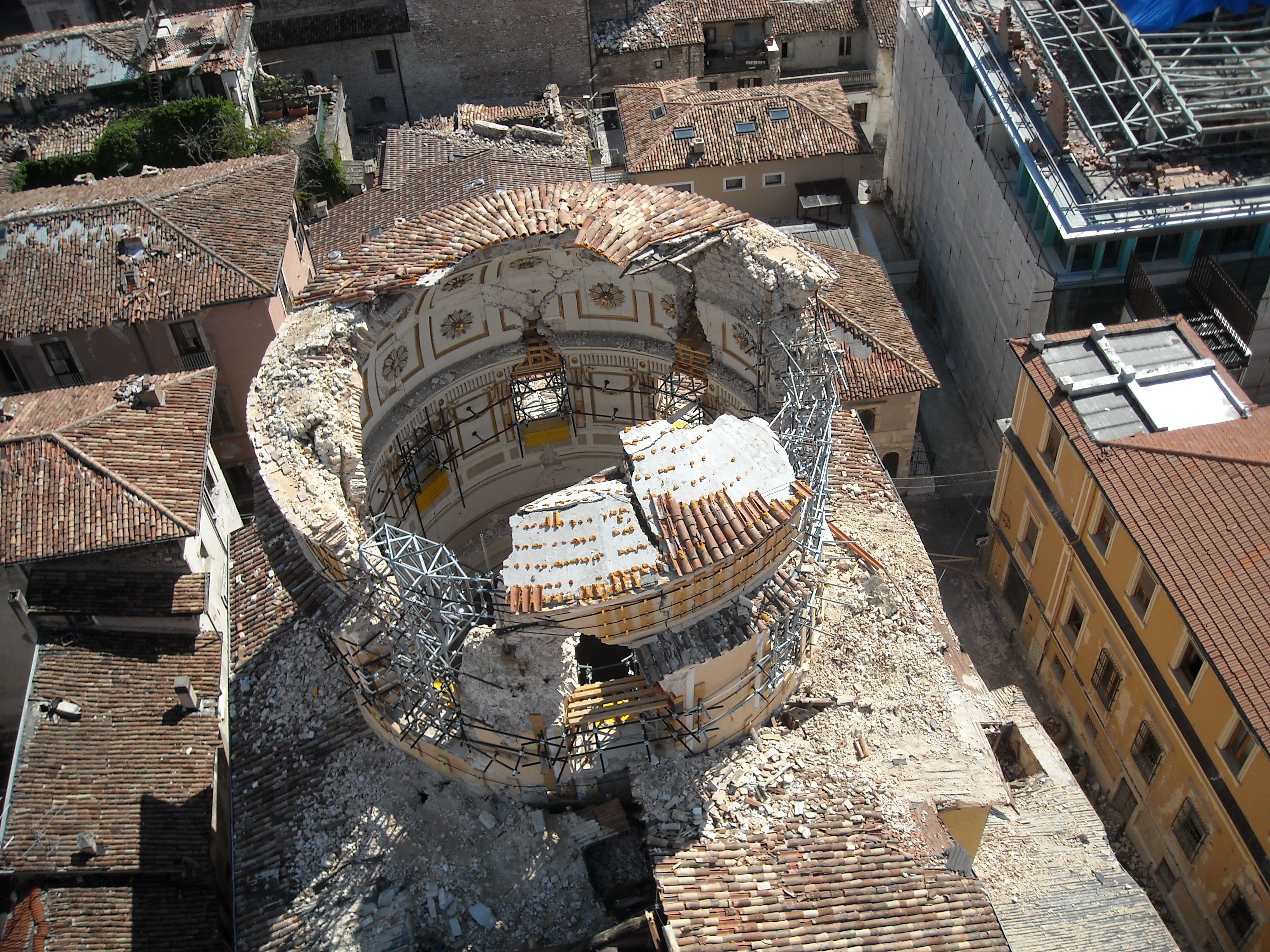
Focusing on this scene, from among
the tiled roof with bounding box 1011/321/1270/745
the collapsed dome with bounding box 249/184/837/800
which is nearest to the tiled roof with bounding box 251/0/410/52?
the collapsed dome with bounding box 249/184/837/800

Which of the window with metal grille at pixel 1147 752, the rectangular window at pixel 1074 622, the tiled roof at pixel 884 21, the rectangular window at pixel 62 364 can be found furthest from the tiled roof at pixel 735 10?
the window with metal grille at pixel 1147 752

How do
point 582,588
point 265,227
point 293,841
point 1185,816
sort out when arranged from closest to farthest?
point 582,588
point 293,841
point 1185,816
point 265,227

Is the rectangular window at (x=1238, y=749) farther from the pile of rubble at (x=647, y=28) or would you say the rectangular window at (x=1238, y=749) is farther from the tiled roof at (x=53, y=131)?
the tiled roof at (x=53, y=131)

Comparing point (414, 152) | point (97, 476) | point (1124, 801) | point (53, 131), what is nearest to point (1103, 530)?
point (1124, 801)

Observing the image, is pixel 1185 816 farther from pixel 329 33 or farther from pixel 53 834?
pixel 329 33

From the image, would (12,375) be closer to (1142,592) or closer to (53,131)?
(53,131)

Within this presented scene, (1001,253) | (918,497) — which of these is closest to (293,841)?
(918,497)

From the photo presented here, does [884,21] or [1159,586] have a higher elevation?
[884,21]
